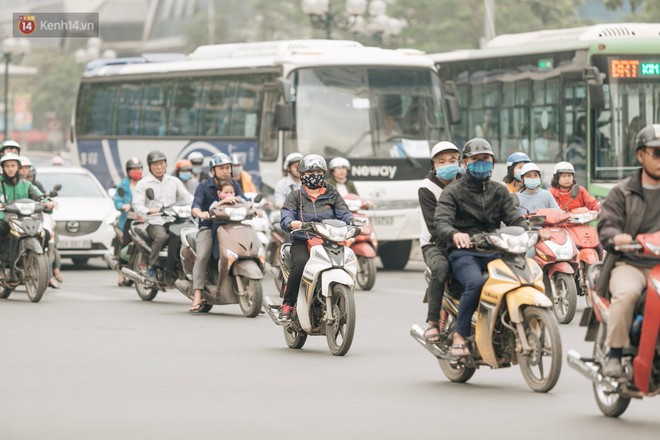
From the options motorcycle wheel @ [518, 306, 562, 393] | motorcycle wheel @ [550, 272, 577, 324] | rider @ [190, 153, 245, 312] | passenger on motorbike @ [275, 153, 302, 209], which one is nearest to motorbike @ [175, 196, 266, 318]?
rider @ [190, 153, 245, 312]

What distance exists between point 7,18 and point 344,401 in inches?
5300

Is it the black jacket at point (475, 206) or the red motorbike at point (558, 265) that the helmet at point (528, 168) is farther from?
the black jacket at point (475, 206)

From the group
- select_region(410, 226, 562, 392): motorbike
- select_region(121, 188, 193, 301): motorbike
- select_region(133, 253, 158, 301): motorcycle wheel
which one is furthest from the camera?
select_region(133, 253, 158, 301): motorcycle wheel

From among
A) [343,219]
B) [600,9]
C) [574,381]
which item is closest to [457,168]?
[574,381]

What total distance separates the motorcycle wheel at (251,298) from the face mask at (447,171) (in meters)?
5.37

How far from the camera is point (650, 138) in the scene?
876 centimetres

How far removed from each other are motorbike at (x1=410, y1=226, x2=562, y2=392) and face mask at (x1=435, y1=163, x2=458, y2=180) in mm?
746

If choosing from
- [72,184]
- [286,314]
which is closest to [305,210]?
[286,314]

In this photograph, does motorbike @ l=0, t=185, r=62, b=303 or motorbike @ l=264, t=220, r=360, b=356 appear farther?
motorbike @ l=0, t=185, r=62, b=303

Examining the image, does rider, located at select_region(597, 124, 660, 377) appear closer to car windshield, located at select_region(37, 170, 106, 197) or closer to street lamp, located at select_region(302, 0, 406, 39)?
car windshield, located at select_region(37, 170, 106, 197)

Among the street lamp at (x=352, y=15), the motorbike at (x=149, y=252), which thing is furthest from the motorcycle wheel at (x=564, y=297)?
the street lamp at (x=352, y=15)

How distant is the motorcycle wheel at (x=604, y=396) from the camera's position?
8953 mm

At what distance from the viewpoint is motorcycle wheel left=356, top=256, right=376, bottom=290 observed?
20.5 m

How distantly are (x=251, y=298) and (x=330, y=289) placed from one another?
3.80 meters
